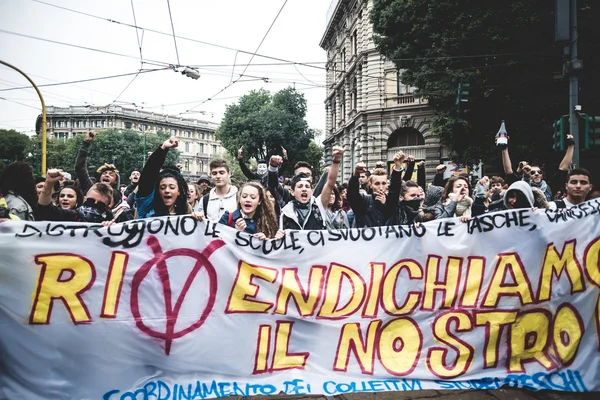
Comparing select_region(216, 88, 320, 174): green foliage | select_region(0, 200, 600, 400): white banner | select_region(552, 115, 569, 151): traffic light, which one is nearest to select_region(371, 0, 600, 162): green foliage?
select_region(552, 115, 569, 151): traffic light

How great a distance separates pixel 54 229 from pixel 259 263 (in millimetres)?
1430

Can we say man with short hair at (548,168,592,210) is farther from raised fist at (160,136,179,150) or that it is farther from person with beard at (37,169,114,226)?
person with beard at (37,169,114,226)

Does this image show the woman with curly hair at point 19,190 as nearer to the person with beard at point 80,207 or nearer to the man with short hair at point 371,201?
Answer: the person with beard at point 80,207

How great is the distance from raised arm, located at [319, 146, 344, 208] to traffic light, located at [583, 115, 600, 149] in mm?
6004

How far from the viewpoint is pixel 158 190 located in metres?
3.49

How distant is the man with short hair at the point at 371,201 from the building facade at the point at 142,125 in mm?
59539

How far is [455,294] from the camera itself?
3.08 meters

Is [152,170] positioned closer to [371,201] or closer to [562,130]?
[371,201]

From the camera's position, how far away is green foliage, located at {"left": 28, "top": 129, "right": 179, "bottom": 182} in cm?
4897

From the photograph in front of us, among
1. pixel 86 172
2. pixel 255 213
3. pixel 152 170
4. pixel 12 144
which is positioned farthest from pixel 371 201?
pixel 12 144

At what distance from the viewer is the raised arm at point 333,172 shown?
3.56 meters

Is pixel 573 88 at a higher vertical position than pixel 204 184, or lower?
higher

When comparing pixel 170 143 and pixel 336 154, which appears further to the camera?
pixel 336 154

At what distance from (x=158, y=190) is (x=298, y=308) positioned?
5.21 ft
